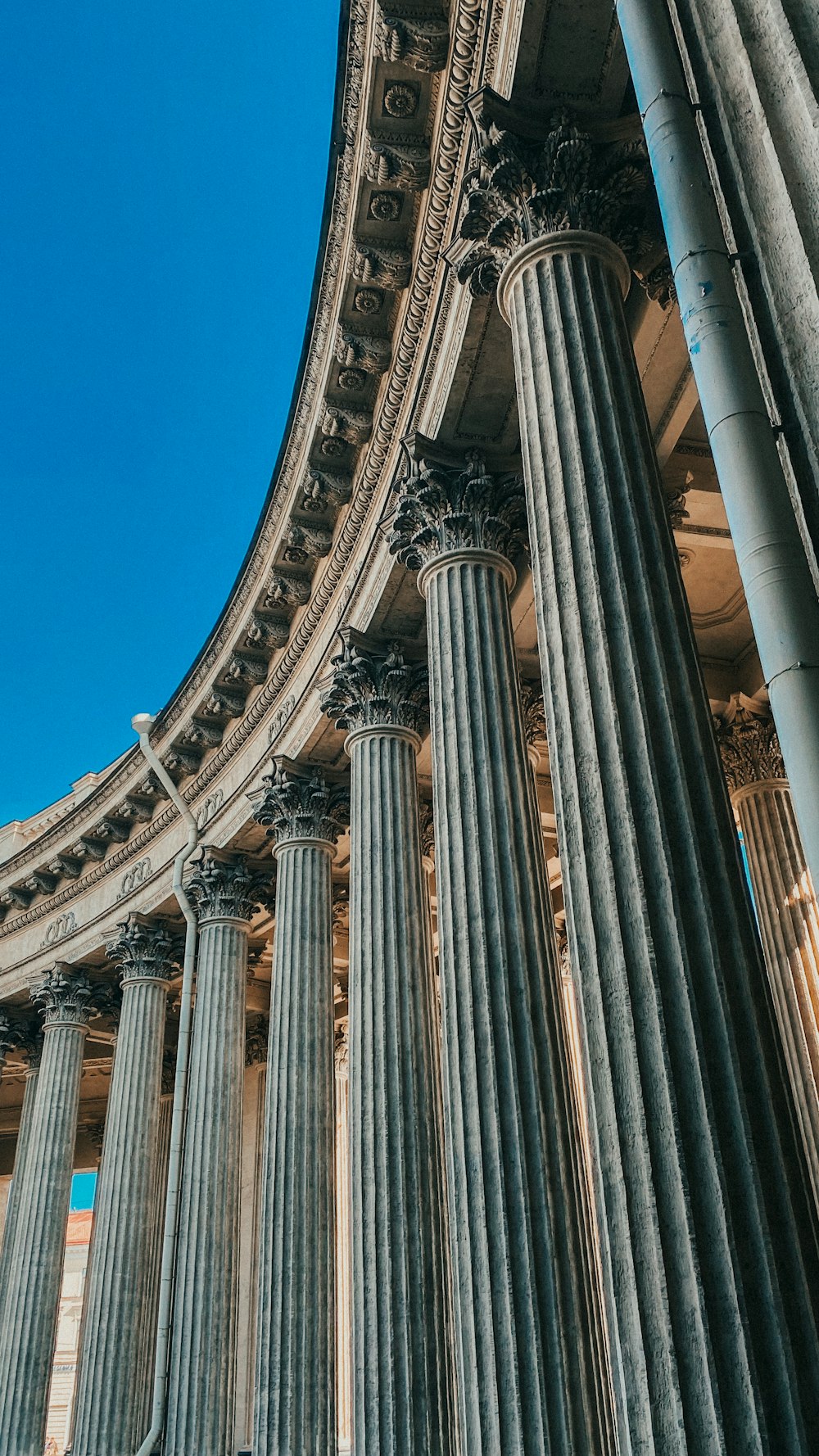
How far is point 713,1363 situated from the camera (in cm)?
681

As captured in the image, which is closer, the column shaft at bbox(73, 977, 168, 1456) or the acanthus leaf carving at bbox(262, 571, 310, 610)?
the acanthus leaf carving at bbox(262, 571, 310, 610)

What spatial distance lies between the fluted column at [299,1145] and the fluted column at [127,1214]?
8.06 m

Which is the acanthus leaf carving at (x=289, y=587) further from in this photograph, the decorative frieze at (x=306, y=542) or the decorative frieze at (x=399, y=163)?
the decorative frieze at (x=399, y=163)

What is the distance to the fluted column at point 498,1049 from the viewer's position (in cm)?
1040

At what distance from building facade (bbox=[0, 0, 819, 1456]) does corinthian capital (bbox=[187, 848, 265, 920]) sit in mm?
122

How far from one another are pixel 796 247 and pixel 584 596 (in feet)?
17.3

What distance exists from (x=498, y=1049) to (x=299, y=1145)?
8660mm

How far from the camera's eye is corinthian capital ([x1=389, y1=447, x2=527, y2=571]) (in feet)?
48.5

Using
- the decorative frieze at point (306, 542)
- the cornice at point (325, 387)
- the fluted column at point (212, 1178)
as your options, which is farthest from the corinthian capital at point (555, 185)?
the fluted column at point (212, 1178)

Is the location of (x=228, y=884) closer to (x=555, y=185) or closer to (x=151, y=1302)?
(x=151, y=1302)

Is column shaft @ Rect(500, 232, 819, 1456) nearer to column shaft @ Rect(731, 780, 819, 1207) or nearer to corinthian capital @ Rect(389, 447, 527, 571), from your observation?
corinthian capital @ Rect(389, 447, 527, 571)

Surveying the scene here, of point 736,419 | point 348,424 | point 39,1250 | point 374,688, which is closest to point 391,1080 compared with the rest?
point 374,688

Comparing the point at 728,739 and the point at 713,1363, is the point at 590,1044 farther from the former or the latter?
the point at 728,739

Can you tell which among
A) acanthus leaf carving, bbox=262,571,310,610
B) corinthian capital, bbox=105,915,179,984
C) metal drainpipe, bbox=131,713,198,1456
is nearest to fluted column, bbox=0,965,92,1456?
corinthian capital, bbox=105,915,179,984
